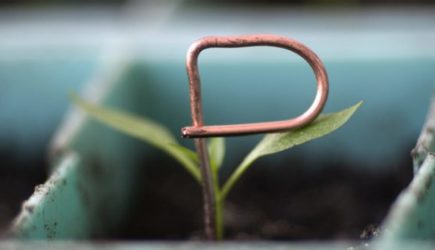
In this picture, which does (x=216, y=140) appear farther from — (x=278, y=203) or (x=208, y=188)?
(x=278, y=203)

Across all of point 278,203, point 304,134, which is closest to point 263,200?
point 278,203

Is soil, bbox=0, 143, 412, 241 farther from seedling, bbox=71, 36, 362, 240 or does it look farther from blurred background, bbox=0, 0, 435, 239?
seedling, bbox=71, 36, 362, 240

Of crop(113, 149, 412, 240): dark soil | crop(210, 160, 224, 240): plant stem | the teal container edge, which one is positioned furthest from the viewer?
crop(113, 149, 412, 240): dark soil

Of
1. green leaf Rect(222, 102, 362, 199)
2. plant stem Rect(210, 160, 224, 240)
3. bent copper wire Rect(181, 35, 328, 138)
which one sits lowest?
plant stem Rect(210, 160, 224, 240)

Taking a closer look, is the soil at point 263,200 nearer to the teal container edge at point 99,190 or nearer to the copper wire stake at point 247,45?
the teal container edge at point 99,190

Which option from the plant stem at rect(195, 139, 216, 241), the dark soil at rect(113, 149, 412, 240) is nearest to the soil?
the dark soil at rect(113, 149, 412, 240)

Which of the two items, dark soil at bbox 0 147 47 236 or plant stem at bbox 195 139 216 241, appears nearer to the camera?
plant stem at bbox 195 139 216 241
